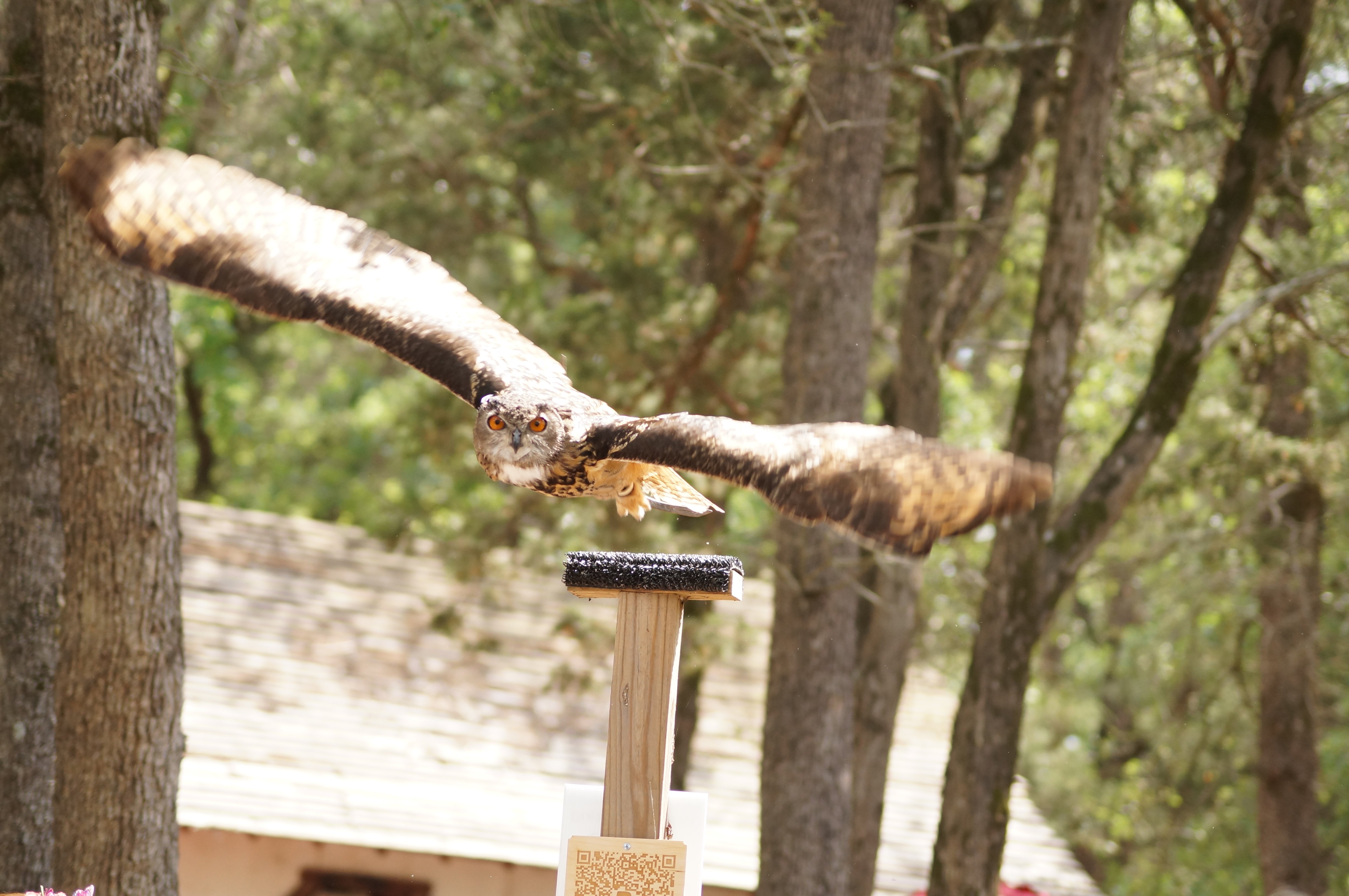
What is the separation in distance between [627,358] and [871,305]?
2.85 m

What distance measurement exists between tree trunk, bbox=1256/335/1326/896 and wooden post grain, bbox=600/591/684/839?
9917mm

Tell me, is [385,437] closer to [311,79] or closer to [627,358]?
[311,79]

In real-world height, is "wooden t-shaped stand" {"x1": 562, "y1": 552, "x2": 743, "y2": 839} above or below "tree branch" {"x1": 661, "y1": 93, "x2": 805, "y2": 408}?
below

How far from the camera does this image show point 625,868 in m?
3.29

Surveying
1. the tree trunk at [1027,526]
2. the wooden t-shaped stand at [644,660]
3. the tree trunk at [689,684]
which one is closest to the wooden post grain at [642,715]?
the wooden t-shaped stand at [644,660]

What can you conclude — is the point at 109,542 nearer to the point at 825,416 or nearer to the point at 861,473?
the point at 861,473

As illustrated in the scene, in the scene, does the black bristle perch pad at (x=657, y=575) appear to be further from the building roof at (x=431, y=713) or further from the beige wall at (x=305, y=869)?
the beige wall at (x=305, y=869)

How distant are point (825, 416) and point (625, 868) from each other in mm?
5013

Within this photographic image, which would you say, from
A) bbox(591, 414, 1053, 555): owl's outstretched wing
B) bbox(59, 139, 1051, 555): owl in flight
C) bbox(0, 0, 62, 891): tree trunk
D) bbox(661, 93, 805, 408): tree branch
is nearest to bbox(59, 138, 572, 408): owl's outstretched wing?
bbox(59, 139, 1051, 555): owl in flight

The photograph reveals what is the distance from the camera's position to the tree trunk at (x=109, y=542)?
4984 mm

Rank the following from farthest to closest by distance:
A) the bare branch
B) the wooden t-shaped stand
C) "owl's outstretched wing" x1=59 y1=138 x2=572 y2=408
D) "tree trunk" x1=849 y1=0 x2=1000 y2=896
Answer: "tree trunk" x1=849 y1=0 x2=1000 y2=896, the bare branch, "owl's outstretched wing" x1=59 y1=138 x2=572 y2=408, the wooden t-shaped stand

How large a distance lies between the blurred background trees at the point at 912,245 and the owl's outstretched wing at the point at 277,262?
9.52 feet

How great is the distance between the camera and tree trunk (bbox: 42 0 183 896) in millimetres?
4984

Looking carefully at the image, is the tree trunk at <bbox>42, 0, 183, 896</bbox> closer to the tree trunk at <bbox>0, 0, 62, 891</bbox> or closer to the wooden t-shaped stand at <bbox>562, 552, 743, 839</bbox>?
the tree trunk at <bbox>0, 0, 62, 891</bbox>
